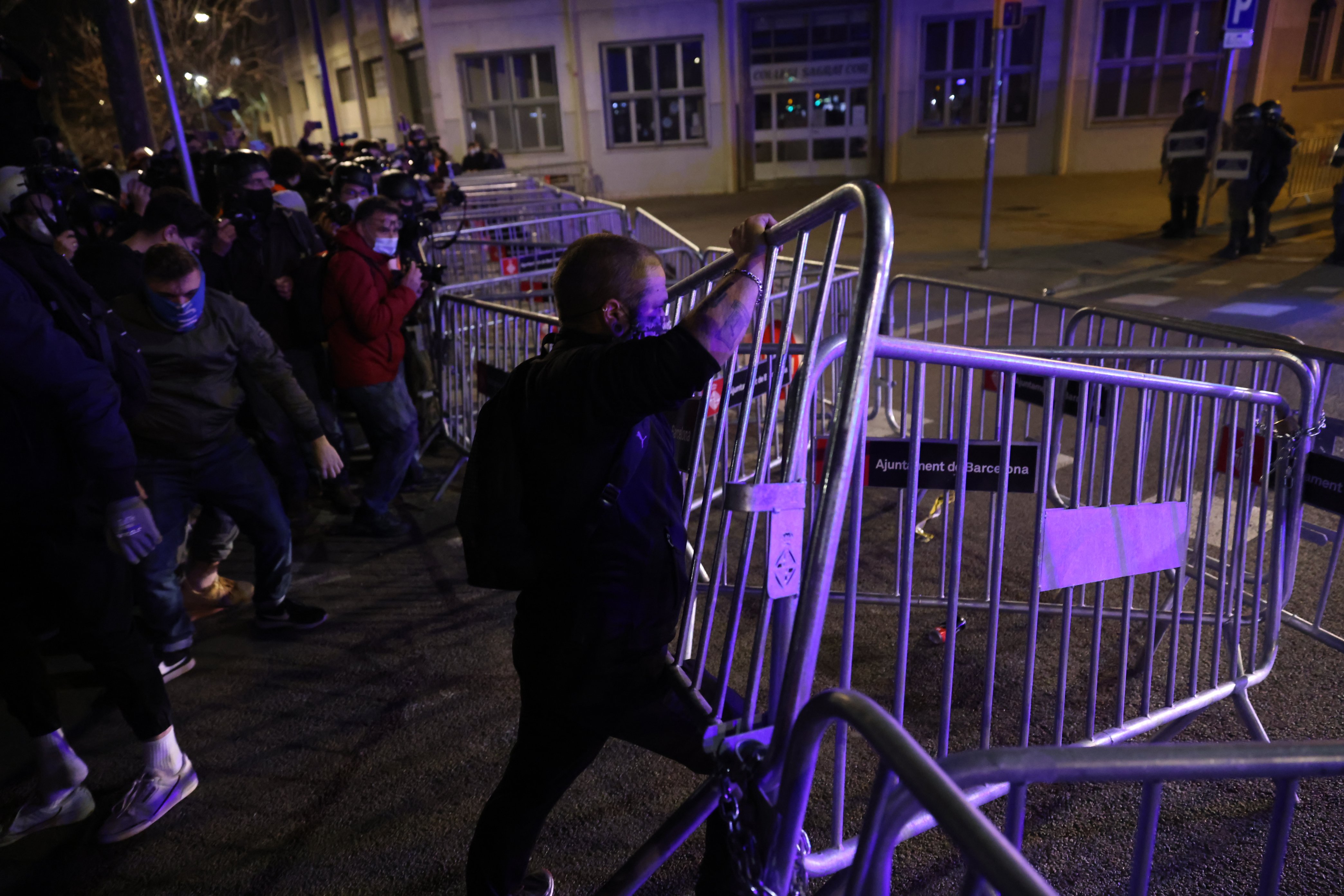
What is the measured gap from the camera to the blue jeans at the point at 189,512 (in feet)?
11.2

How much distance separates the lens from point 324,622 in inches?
165

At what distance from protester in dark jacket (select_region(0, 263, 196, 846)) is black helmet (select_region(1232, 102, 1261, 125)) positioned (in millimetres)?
13644

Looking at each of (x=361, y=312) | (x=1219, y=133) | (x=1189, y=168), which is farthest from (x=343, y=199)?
(x=1219, y=133)

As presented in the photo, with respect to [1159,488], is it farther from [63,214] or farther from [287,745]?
[63,214]

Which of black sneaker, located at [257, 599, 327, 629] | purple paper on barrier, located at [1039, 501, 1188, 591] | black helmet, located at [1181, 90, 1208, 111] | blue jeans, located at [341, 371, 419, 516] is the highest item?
black helmet, located at [1181, 90, 1208, 111]

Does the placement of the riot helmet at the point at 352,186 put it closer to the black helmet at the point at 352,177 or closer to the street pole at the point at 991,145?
the black helmet at the point at 352,177

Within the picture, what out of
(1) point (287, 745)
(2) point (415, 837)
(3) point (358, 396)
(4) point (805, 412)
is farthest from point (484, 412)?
(3) point (358, 396)

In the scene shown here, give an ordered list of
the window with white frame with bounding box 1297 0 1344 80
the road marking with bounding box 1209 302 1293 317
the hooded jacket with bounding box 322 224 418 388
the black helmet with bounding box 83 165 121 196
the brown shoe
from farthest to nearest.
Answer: the window with white frame with bounding box 1297 0 1344 80
the road marking with bounding box 1209 302 1293 317
the black helmet with bounding box 83 165 121 196
the hooded jacket with bounding box 322 224 418 388
the brown shoe

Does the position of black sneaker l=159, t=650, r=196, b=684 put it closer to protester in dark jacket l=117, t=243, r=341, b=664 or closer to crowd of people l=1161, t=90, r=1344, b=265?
protester in dark jacket l=117, t=243, r=341, b=664

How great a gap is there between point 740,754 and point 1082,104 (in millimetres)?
25007

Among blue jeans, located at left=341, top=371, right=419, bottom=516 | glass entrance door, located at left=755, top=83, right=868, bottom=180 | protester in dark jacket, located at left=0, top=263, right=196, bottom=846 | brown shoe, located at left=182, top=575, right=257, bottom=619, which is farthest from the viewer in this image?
glass entrance door, located at left=755, top=83, right=868, bottom=180

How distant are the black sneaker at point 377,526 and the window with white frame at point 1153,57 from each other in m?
23.5

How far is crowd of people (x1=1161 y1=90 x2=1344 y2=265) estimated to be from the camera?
11.2 meters

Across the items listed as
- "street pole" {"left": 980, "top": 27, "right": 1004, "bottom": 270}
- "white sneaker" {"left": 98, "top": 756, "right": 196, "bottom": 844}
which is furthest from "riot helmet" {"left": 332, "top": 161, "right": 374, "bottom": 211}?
"street pole" {"left": 980, "top": 27, "right": 1004, "bottom": 270}
